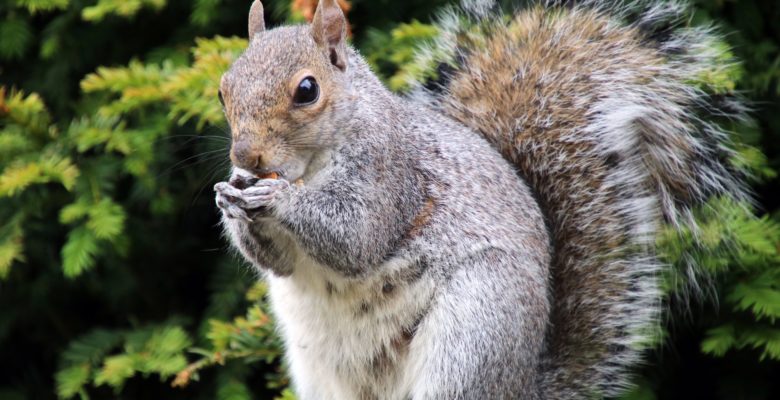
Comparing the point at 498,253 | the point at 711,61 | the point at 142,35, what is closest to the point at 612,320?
the point at 498,253

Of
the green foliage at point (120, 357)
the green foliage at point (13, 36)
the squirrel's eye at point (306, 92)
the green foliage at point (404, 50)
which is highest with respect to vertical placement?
the green foliage at point (13, 36)

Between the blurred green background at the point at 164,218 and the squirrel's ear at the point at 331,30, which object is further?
the blurred green background at the point at 164,218

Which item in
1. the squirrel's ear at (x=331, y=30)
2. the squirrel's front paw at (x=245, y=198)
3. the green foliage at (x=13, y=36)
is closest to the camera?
the squirrel's front paw at (x=245, y=198)

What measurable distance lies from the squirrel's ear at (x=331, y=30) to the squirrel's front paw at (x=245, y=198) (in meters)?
0.25

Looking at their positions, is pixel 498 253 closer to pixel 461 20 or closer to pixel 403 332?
pixel 403 332

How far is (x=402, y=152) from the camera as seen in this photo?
1.59 metres

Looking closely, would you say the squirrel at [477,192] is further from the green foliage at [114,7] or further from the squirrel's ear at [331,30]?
the green foliage at [114,7]

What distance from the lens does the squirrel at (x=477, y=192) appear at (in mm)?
1467

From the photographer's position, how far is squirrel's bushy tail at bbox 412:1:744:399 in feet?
5.52

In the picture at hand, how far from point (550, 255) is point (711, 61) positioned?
493mm

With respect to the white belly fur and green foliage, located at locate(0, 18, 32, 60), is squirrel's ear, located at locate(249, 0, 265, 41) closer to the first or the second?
the white belly fur

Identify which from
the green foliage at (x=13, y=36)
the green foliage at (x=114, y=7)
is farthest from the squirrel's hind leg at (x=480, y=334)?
the green foliage at (x=13, y=36)

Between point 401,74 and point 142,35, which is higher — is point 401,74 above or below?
below

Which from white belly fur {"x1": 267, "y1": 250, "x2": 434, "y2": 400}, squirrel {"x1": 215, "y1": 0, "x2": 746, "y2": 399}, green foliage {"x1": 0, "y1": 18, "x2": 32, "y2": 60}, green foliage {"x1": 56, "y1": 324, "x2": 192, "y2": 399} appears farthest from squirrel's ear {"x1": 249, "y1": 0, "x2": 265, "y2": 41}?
green foliage {"x1": 0, "y1": 18, "x2": 32, "y2": 60}
